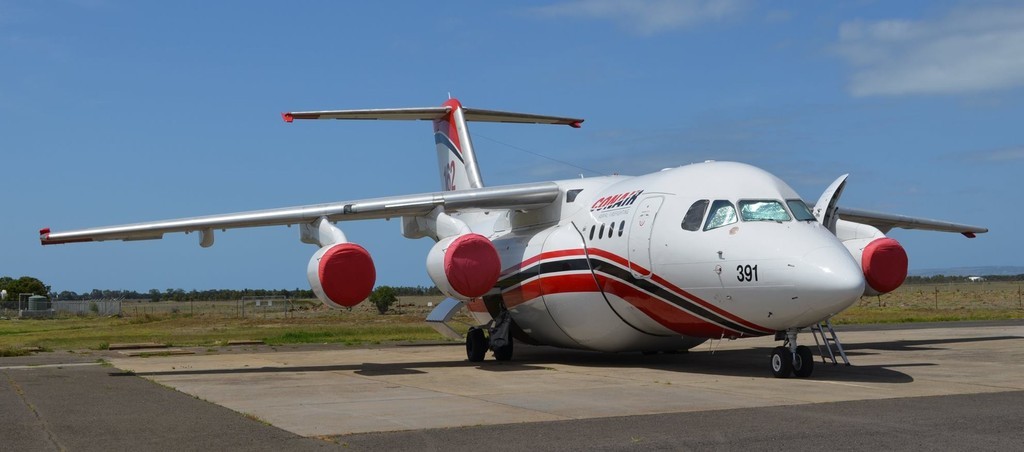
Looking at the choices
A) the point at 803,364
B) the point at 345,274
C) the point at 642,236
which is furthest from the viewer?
the point at 345,274

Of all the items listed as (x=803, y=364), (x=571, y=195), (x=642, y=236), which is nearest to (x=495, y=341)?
(x=571, y=195)

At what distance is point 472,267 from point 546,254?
184cm

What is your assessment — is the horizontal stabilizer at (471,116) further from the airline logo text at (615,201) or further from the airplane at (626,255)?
the airline logo text at (615,201)

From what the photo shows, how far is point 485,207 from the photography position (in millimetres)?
17906

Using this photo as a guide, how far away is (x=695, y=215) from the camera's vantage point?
14.3 m

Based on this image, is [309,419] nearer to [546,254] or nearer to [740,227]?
[740,227]

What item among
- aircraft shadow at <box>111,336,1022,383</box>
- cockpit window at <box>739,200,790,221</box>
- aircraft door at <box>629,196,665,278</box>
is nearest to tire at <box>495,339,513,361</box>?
aircraft shadow at <box>111,336,1022,383</box>

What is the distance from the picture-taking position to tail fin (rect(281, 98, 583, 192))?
22875 mm

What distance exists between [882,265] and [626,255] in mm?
4604

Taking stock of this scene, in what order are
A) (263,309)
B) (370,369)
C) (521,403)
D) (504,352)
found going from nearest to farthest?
(521,403)
(370,369)
(504,352)
(263,309)

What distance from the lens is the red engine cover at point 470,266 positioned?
16.1 meters

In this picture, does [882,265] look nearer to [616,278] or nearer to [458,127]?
[616,278]

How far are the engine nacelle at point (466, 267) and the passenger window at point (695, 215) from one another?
347 centimetres

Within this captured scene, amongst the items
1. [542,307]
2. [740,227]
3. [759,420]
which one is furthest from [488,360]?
[759,420]
